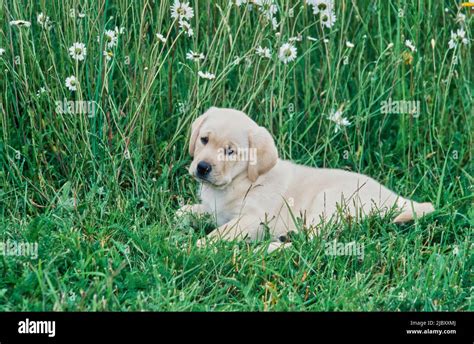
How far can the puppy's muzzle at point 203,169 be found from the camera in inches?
166

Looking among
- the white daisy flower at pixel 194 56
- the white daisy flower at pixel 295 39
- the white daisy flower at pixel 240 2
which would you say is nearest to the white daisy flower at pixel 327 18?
the white daisy flower at pixel 295 39

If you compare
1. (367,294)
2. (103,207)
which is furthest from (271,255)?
(103,207)

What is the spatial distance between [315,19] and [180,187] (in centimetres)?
124

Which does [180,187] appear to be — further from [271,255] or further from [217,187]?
[271,255]

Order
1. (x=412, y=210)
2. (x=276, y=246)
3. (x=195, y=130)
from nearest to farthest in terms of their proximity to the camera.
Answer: (x=276, y=246)
(x=412, y=210)
(x=195, y=130)

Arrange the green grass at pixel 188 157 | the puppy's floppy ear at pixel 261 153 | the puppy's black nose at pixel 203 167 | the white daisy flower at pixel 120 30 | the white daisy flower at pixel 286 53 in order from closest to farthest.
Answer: the green grass at pixel 188 157
the puppy's black nose at pixel 203 167
the puppy's floppy ear at pixel 261 153
the white daisy flower at pixel 120 30
the white daisy flower at pixel 286 53

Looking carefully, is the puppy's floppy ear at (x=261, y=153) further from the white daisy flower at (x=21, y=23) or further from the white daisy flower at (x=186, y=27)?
the white daisy flower at (x=21, y=23)

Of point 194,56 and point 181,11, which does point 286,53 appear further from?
point 181,11

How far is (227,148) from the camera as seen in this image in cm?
429

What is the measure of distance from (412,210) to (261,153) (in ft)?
2.39

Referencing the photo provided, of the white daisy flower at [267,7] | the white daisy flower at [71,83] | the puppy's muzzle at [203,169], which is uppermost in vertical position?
the white daisy flower at [267,7]

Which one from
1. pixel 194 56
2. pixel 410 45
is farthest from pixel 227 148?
pixel 410 45

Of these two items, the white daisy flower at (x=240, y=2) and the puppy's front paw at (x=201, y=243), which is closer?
the puppy's front paw at (x=201, y=243)

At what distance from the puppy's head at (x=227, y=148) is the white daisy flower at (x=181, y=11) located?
64 cm
